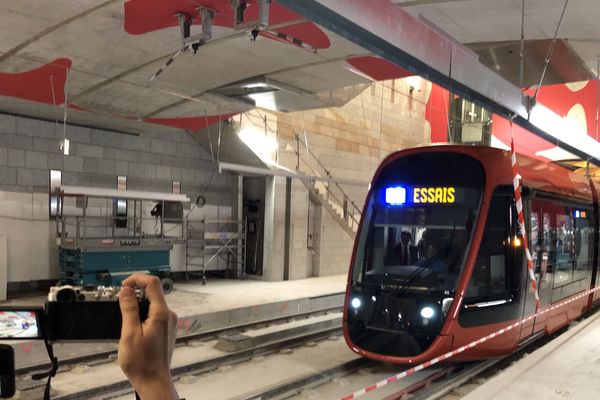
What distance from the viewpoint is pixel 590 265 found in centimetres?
1089

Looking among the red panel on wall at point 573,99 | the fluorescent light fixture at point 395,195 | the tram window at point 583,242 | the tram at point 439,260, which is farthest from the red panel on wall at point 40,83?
the red panel on wall at point 573,99

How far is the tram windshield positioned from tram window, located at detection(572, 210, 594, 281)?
3987 millimetres

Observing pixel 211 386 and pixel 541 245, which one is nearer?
pixel 211 386

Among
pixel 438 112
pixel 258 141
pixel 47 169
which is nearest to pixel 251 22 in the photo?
pixel 47 169

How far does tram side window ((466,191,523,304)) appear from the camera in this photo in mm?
7016

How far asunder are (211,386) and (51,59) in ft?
18.2

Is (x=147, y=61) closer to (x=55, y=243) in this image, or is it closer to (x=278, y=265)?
(x=55, y=243)

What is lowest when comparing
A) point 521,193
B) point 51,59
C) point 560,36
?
point 521,193

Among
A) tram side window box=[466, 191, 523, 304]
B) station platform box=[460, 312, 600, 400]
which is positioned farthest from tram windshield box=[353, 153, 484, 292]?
station platform box=[460, 312, 600, 400]

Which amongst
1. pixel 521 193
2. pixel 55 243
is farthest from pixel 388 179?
pixel 55 243

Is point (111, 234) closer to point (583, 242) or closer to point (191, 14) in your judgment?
point (191, 14)

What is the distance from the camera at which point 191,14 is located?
274 inches

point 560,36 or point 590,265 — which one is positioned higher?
point 560,36

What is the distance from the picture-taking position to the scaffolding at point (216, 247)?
1574 cm
